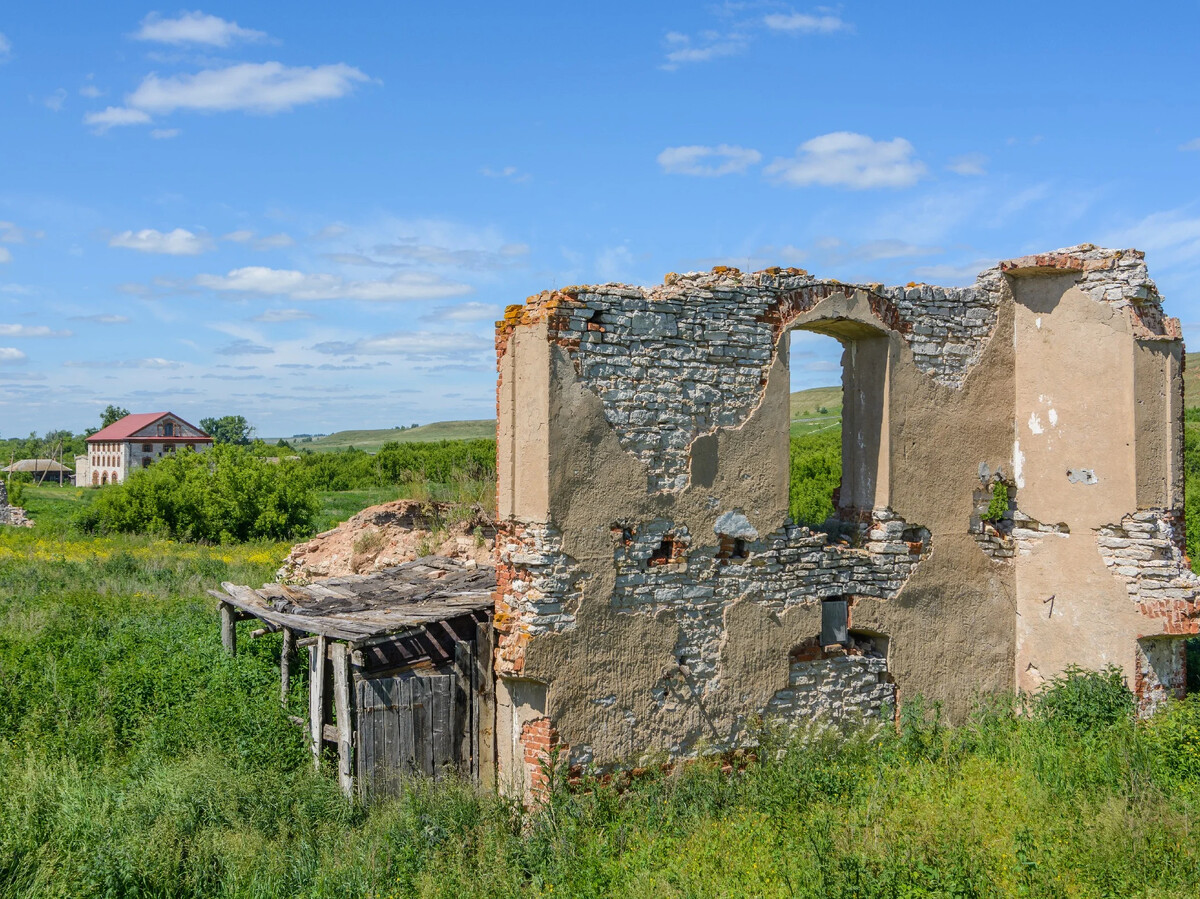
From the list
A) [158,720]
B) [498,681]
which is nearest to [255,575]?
[158,720]

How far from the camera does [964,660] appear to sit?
7.99 m

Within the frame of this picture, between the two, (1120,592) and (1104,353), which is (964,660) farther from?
(1104,353)

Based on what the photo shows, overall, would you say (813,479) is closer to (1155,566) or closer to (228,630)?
(1155,566)

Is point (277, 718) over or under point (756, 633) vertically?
under

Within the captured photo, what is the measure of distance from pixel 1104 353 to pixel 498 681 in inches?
233

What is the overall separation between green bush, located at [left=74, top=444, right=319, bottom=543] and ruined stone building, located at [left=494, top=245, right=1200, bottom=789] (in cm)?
1941

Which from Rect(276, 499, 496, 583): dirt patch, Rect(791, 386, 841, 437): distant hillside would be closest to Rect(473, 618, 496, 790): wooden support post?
Rect(276, 499, 496, 583): dirt patch

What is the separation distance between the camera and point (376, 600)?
7754mm

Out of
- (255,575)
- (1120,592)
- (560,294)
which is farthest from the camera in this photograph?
(255,575)

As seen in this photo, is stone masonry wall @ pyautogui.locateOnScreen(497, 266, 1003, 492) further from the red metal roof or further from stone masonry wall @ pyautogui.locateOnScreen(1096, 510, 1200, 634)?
the red metal roof

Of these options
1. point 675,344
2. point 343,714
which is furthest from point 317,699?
point 675,344

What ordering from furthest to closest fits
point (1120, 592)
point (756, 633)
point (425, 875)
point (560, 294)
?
point (1120, 592) < point (756, 633) < point (560, 294) < point (425, 875)

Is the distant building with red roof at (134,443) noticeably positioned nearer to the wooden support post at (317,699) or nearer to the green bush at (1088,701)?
the wooden support post at (317,699)

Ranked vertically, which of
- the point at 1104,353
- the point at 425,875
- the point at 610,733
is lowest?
the point at 425,875
